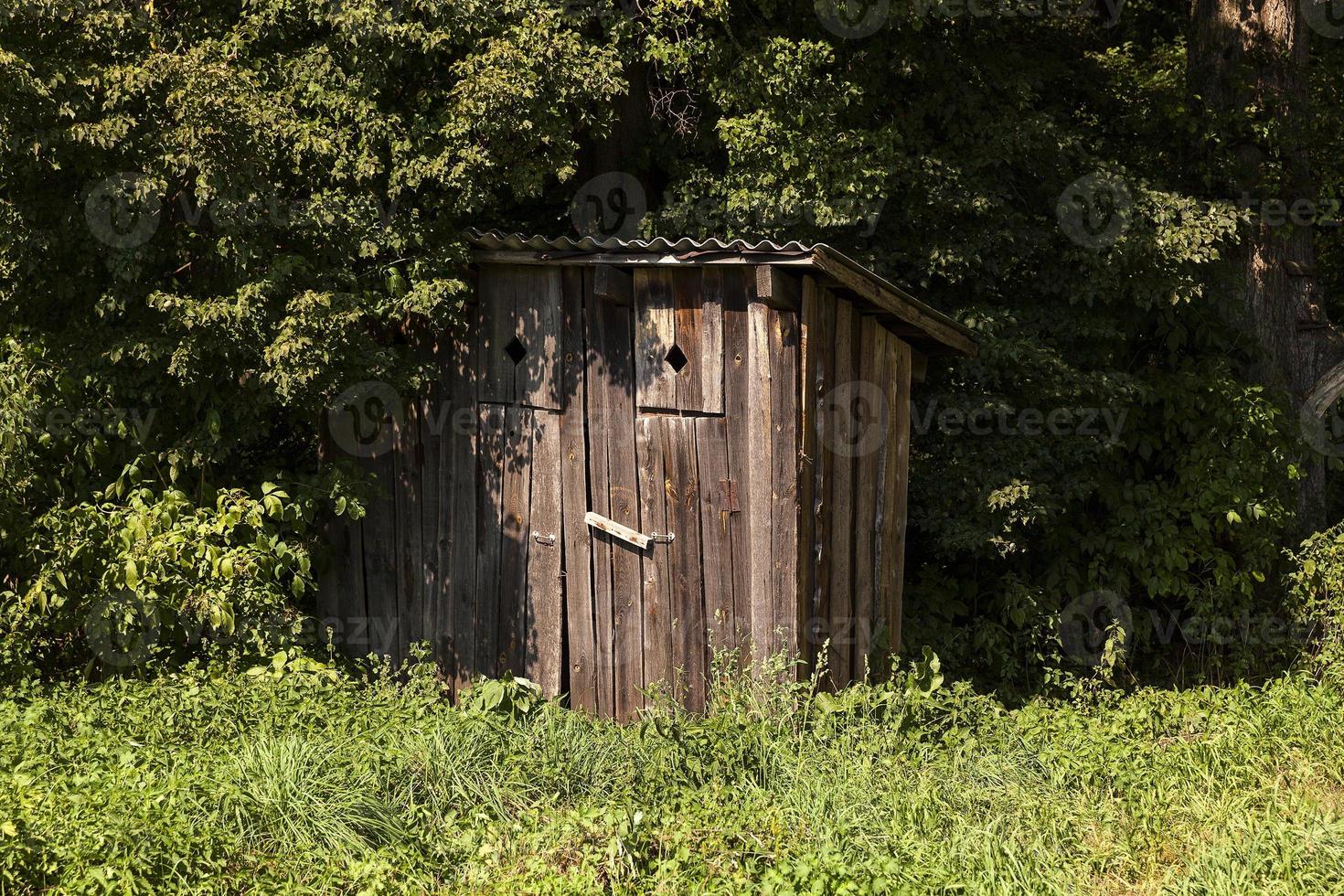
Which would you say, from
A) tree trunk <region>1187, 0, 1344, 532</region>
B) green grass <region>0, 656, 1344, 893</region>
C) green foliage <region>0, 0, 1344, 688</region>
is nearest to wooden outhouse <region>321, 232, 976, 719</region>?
green foliage <region>0, 0, 1344, 688</region>

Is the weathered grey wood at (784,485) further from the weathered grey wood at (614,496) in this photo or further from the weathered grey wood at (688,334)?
the weathered grey wood at (614,496)

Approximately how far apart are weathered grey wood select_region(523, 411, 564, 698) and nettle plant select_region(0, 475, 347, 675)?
3.75ft

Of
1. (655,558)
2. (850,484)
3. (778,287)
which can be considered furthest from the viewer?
(850,484)

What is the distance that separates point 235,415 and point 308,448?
113 cm

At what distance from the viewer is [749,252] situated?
278 inches

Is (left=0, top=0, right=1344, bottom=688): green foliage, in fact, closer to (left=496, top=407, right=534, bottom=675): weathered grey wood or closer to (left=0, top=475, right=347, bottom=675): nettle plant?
(left=0, top=475, right=347, bottom=675): nettle plant

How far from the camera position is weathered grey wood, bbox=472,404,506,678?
8.21 m

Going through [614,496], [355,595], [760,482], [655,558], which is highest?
[760,482]

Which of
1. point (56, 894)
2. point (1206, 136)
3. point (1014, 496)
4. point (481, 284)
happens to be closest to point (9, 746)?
point (56, 894)

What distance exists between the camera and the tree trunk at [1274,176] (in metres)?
10.6

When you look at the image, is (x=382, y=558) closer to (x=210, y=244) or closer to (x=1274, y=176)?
(x=210, y=244)

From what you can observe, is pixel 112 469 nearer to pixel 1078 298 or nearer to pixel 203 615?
pixel 203 615

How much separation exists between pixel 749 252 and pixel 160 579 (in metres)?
A: 3.84

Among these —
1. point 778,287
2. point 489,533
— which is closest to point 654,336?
point 778,287
